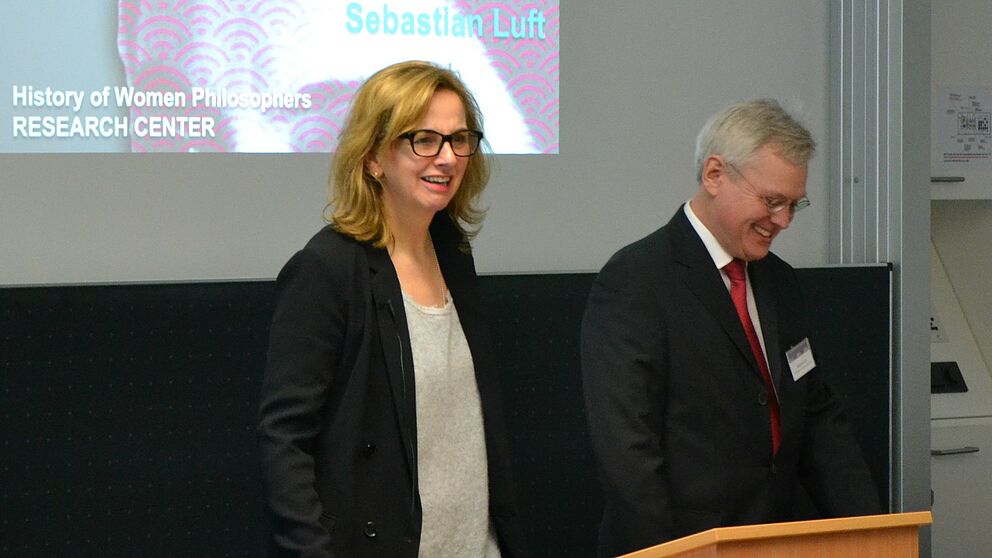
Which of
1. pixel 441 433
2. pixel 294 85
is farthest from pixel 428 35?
pixel 441 433

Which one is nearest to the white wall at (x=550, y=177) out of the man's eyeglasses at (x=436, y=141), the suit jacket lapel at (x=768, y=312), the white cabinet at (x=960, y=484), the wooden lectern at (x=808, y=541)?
the white cabinet at (x=960, y=484)

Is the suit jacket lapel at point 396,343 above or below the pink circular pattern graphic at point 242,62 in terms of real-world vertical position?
below

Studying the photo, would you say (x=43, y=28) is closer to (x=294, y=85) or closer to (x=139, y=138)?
(x=139, y=138)

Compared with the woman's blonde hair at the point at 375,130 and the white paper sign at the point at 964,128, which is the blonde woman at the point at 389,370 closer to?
the woman's blonde hair at the point at 375,130

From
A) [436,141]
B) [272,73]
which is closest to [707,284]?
[436,141]

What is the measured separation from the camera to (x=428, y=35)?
3844mm

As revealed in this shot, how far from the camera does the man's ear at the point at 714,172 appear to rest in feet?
7.88

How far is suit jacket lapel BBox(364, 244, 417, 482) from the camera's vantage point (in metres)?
2.04

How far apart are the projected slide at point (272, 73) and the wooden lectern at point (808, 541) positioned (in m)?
2.38

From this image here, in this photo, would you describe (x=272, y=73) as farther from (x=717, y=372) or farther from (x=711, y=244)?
(x=717, y=372)

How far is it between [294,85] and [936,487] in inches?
112

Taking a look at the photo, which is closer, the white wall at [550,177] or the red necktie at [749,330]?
the red necktie at [749,330]

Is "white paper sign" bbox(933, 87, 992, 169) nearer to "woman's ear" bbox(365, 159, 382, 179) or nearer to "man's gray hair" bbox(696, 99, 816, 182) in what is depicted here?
"man's gray hair" bbox(696, 99, 816, 182)

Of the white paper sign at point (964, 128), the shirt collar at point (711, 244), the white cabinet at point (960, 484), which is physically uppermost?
the white paper sign at point (964, 128)
